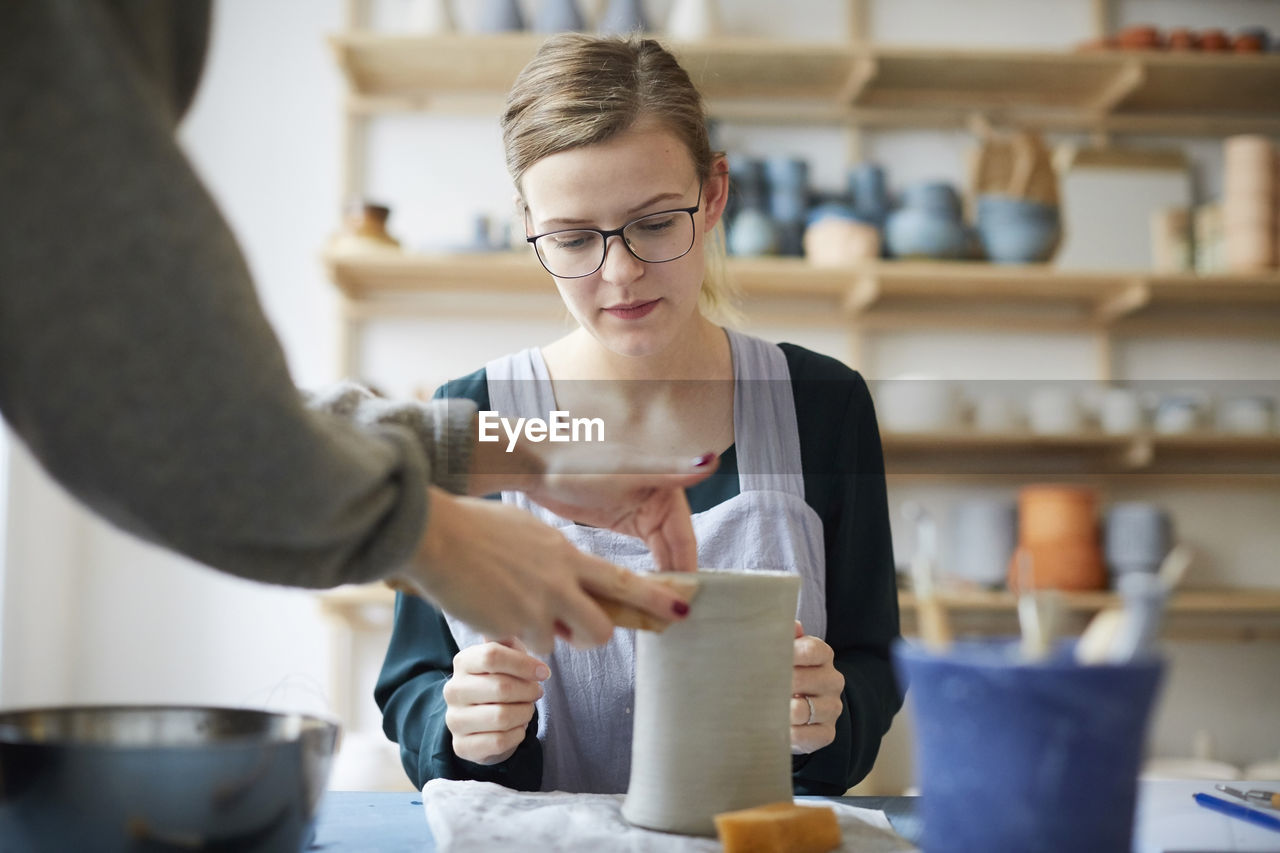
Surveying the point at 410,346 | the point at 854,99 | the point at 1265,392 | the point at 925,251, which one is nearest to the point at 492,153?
the point at 410,346

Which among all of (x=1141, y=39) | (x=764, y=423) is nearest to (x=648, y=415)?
(x=764, y=423)

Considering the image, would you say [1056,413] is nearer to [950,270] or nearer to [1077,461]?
[1077,461]

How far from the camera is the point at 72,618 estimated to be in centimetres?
279

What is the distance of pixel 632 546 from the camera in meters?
1.23

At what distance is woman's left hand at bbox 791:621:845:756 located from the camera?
1053 millimetres

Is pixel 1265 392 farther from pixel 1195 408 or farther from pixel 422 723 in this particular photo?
pixel 422 723

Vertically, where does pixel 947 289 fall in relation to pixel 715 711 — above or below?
above

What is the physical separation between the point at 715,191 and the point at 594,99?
25 cm

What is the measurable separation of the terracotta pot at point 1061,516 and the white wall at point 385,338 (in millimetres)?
294

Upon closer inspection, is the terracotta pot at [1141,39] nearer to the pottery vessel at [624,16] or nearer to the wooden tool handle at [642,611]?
the pottery vessel at [624,16]

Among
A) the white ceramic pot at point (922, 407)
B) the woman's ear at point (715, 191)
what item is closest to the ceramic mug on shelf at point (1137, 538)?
the white ceramic pot at point (922, 407)

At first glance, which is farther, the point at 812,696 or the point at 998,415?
the point at 998,415

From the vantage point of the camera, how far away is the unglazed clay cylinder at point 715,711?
0.76m

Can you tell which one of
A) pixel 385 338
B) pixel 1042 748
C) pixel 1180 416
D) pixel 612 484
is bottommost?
pixel 1042 748
